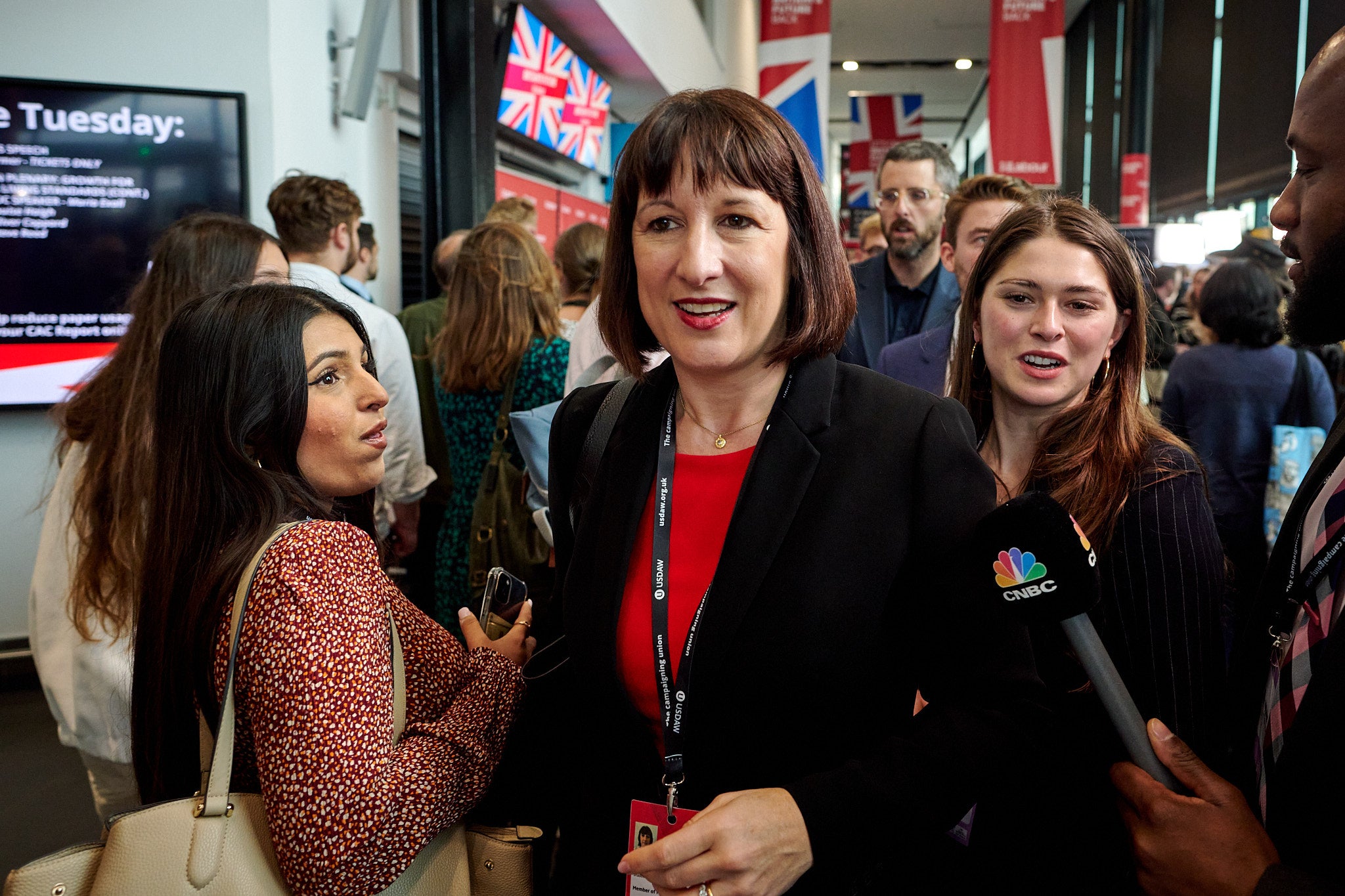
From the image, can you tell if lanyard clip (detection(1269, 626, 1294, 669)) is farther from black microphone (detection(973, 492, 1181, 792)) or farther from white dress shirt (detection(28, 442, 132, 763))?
white dress shirt (detection(28, 442, 132, 763))

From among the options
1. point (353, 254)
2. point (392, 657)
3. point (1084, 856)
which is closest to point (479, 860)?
point (392, 657)

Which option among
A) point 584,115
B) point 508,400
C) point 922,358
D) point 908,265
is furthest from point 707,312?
point 584,115

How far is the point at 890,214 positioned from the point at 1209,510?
240 cm

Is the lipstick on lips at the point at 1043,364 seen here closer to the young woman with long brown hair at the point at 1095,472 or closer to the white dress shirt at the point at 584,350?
the young woman with long brown hair at the point at 1095,472

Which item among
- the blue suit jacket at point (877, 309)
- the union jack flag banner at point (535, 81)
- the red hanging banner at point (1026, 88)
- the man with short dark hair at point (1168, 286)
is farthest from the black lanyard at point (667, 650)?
the man with short dark hair at point (1168, 286)

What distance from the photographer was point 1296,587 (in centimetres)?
105

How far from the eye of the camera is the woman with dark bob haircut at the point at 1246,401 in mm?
3855

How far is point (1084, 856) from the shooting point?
1.47 meters

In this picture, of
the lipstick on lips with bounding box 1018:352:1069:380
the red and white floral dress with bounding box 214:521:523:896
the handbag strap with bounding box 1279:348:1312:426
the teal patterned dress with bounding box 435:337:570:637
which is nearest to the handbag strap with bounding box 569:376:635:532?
the red and white floral dress with bounding box 214:521:523:896

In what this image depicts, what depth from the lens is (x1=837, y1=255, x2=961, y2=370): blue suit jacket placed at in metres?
3.45

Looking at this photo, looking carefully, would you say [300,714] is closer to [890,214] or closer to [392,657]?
[392,657]

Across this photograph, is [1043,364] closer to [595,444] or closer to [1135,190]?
[595,444]

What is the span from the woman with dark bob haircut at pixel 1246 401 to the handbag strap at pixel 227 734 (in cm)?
375

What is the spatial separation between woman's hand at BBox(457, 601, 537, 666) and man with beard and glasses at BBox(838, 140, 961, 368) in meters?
2.14
